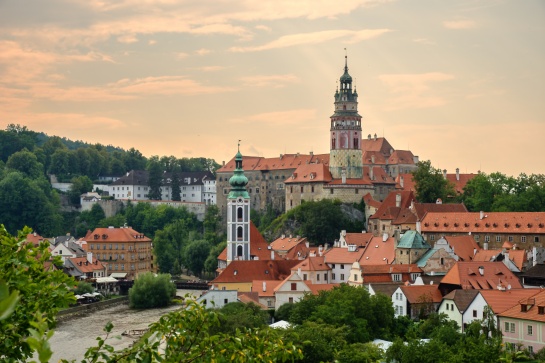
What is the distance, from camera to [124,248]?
86750 millimetres

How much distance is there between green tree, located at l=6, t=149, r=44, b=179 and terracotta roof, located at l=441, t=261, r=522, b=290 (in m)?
77.3

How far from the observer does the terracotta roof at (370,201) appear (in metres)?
82.2

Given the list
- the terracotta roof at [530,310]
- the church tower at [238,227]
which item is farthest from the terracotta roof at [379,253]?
the terracotta roof at [530,310]

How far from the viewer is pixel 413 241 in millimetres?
60781

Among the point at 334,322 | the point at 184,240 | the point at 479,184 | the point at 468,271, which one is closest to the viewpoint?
the point at 334,322

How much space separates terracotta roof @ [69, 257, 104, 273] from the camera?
Result: 77.6m

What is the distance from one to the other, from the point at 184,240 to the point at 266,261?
34664 mm

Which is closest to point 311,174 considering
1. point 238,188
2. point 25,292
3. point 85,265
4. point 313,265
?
point 238,188

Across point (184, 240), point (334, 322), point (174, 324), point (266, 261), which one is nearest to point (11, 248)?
point (174, 324)

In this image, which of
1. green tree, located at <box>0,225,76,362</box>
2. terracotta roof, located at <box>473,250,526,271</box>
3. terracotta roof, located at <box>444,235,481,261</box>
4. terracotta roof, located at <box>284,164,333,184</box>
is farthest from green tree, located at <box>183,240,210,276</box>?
green tree, located at <box>0,225,76,362</box>

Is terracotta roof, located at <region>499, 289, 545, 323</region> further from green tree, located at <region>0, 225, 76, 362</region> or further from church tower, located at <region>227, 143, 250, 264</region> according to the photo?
green tree, located at <region>0, 225, 76, 362</region>

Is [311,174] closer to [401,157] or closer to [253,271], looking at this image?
[401,157]

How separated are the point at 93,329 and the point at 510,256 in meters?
23.4

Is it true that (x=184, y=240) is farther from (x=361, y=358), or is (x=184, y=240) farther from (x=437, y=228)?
(x=361, y=358)
